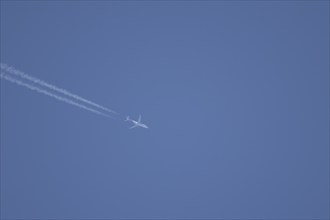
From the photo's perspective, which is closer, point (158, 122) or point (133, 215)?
Answer: point (133, 215)

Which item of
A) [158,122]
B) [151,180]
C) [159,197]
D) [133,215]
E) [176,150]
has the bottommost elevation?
[133,215]

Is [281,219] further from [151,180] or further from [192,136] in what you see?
[192,136]

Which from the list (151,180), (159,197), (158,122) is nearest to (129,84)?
(158,122)

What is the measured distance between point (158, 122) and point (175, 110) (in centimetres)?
1529

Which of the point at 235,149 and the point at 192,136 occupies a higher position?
the point at 192,136

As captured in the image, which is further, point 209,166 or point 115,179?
point 209,166

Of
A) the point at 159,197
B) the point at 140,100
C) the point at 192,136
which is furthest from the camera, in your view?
the point at 140,100

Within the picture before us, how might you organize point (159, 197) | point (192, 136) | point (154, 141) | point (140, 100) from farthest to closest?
1. point (140, 100)
2. point (192, 136)
3. point (154, 141)
4. point (159, 197)

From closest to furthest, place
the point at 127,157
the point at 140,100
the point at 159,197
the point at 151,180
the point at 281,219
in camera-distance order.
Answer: the point at 281,219, the point at 159,197, the point at 151,180, the point at 127,157, the point at 140,100

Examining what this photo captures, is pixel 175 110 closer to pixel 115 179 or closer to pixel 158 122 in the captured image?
pixel 158 122

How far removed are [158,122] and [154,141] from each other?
965 inches

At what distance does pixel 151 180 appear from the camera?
111 m

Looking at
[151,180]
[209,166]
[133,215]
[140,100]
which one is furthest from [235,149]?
[140,100]

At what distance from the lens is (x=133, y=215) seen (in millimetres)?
82312
